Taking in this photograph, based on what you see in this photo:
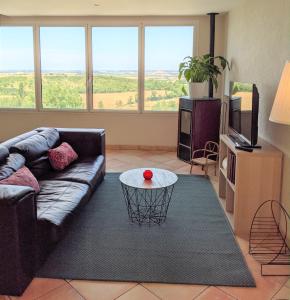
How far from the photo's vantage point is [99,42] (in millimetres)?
6348

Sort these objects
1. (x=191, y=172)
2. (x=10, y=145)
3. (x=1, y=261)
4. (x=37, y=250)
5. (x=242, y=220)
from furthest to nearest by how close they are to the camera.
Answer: (x=191, y=172) → (x=10, y=145) → (x=242, y=220) → (x=37, y=250) → (x=1, y=261)

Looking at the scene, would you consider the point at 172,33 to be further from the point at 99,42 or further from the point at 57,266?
the point at 57,266

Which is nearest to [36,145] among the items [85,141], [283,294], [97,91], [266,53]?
[85,141]

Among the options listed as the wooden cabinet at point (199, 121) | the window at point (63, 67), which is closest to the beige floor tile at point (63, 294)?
the wooden cabinet at point (199, 121)

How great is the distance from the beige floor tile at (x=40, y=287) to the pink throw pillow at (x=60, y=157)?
1.61 metres

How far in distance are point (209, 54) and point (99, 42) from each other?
1920mm

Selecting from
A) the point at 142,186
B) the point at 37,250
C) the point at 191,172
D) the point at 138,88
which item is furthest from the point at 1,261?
the point at 138,88

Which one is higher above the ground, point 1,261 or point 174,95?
point 174,95

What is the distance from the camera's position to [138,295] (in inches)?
92.3

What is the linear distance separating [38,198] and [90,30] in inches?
160

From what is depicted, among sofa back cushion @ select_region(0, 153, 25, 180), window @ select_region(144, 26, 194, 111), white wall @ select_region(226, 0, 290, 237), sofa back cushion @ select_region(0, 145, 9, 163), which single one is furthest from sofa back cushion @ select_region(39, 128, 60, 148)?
window @ select_region(144, 26, 194, 111)

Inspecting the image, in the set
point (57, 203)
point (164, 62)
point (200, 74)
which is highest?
point (164, 62)

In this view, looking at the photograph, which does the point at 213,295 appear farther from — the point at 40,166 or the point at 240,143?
the point at 40,166

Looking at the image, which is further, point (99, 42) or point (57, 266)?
point (99, 42)
